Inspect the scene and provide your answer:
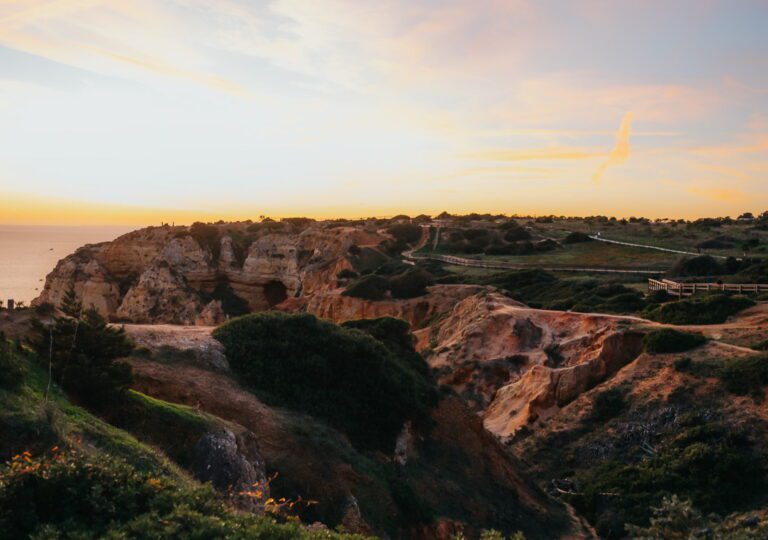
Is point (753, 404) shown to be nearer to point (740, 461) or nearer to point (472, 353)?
point (740, 461)

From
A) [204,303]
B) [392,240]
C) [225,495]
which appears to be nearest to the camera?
[225,495]

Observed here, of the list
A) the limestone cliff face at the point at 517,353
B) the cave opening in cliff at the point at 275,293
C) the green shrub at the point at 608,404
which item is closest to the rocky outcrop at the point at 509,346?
the limestone cliff face at the point at 517,353

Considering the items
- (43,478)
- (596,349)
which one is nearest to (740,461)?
(596,349)

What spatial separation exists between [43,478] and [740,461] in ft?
65.2

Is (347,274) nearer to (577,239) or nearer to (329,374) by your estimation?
(577,239)

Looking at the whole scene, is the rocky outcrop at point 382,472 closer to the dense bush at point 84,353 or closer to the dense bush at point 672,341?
the dense bush at point 84,353

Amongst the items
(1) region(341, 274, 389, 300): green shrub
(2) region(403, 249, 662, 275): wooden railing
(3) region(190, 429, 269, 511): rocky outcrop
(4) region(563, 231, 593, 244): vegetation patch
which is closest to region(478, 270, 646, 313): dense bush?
(2) region(403, 249, 662, 275): wooden railing

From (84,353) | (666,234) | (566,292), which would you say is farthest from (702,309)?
(666,234)

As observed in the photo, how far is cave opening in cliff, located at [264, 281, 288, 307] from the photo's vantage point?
211 feet

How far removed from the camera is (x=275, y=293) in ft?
214

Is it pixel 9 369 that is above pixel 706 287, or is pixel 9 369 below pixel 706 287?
above

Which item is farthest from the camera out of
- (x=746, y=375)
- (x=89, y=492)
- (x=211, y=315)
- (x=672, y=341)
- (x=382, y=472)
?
(x=211, y=315)

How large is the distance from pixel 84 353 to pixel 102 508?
661cm

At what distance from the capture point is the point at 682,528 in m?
8.05
